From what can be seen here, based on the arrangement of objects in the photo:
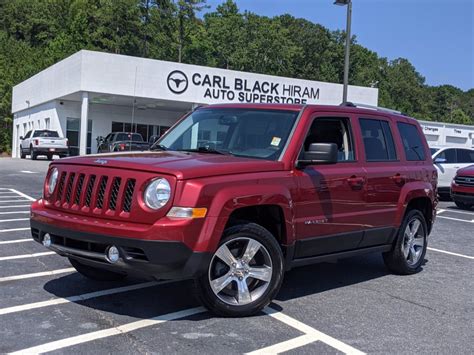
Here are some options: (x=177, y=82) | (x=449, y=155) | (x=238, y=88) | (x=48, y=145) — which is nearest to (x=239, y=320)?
(x=449, y=155)

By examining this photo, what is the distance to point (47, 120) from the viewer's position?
36.5 m

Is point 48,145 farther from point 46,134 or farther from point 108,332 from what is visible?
point 108,332

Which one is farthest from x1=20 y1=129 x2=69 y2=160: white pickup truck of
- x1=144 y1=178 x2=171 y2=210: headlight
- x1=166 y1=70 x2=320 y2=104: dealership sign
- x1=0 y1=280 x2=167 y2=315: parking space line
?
x1=144 y1=178 x2=171 y2=210: headlight

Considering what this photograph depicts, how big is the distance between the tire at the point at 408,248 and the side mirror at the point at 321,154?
2.01 m

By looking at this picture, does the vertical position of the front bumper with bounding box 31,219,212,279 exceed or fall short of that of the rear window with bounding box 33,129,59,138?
it falls short

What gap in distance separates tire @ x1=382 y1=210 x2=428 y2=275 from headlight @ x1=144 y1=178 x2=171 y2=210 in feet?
11.0

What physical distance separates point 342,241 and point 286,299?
2.69 ft

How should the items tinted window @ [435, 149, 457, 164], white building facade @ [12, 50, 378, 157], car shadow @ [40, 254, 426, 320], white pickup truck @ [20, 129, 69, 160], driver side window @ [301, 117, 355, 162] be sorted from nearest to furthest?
car shadow @ [40, 254, 426, 320] → driver side window @ [301, 117, 355, 162] → tinted window @ [435, 149, 457, 164] → white building facade @ [12, 50, 378, 157] → white pickup truck @ [20, 129, 69, 160]

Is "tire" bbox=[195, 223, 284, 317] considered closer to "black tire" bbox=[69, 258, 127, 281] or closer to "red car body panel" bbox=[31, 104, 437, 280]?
"red car body panel" bbox=[31, 104, 437, 280]

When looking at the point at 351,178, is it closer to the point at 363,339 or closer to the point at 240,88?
the point at 363,339

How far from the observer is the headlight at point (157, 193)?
419 centimetres

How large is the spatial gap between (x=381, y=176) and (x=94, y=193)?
10.3 ft

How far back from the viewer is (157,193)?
13.8 ft

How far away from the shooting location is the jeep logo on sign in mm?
29922
